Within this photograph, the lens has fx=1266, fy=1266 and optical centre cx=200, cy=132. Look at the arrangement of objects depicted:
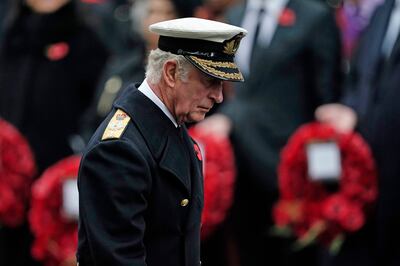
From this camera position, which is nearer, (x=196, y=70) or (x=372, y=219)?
(x=196, y=70)

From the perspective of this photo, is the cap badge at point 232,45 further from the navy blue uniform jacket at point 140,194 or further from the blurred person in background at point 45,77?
the blurred person in background at point 45,77

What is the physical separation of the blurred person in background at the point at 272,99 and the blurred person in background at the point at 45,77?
47.5 inches

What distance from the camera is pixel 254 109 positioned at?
7.84 metres

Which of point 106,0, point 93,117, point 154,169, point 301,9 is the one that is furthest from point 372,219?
point 106,0

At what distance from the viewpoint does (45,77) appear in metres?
8.62

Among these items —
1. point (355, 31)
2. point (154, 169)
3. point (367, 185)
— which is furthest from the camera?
point (355, 31)

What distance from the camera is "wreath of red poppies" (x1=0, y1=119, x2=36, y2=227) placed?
8.20 m

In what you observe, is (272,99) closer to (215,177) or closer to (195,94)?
(215,177)

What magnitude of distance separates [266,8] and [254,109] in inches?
26.6

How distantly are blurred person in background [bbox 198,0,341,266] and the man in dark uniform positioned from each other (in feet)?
9.75

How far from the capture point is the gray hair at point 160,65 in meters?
4.64

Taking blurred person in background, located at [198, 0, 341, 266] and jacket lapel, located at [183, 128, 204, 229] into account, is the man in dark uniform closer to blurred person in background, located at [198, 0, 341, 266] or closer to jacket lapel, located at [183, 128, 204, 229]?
Answer: jacket lapel, located at [183, 128, 204, 229]

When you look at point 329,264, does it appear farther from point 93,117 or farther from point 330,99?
point 93,117

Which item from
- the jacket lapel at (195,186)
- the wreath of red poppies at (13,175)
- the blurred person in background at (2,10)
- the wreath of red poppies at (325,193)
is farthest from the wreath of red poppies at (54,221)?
the jacket lapel at (195,186)
